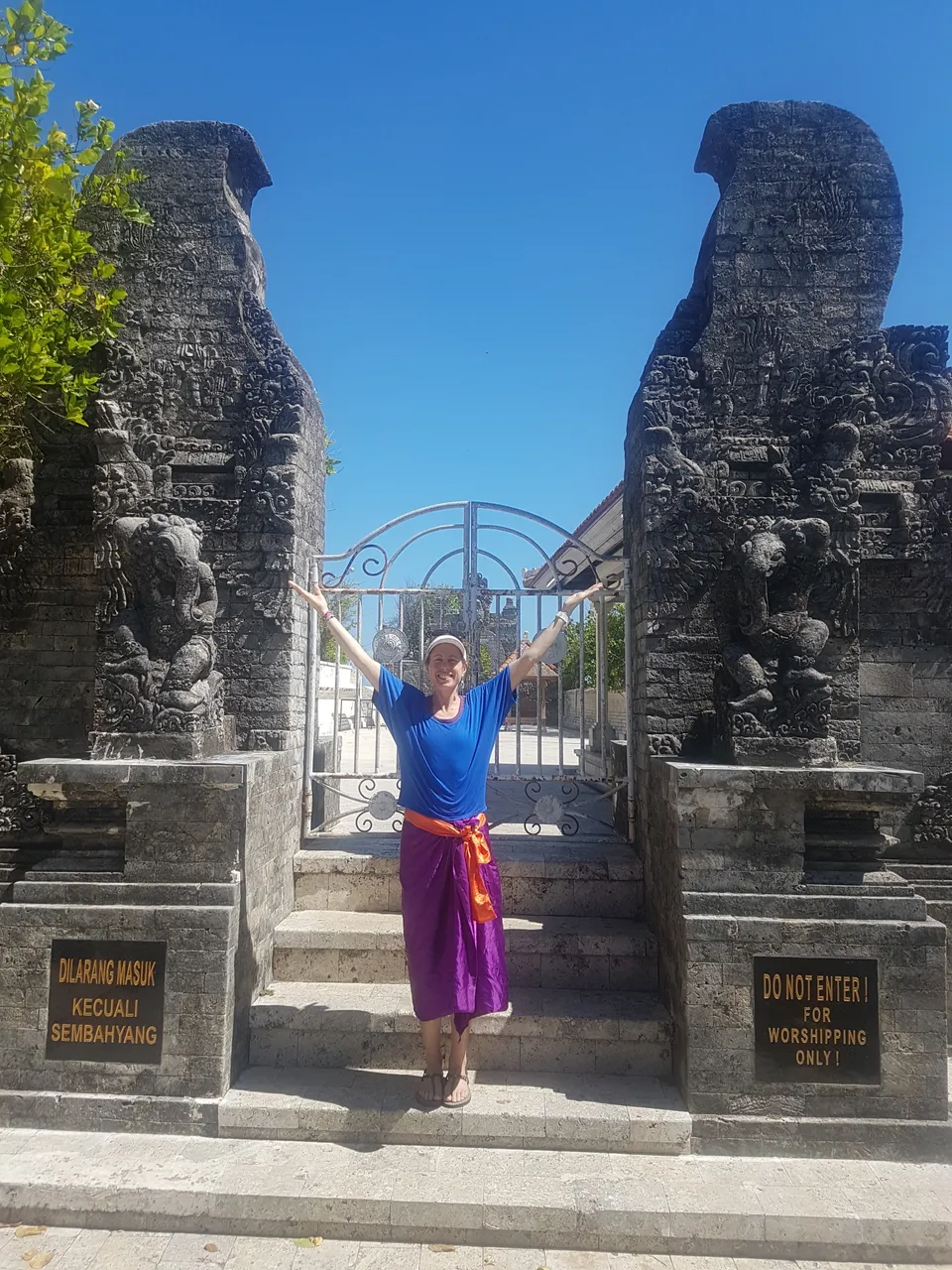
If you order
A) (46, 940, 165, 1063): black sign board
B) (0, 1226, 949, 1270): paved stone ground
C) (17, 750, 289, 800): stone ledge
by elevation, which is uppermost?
(17, 750, 289, 800): stone ledge

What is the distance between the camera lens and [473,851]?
338cm

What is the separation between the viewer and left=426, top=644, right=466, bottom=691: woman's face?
3479 millimetres

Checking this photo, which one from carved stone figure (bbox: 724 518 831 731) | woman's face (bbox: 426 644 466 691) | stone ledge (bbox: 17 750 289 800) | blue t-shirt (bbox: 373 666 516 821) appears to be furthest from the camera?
carved stone figure (bbox: 724 518 831 731)

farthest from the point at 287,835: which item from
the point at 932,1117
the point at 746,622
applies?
the point at 932,1117

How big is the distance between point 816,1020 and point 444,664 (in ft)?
7.11

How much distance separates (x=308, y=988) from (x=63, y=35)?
4.87m

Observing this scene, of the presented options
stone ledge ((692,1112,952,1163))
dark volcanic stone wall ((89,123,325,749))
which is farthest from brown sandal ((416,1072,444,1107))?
dark volcanic stone wall ((89,123,325,749))

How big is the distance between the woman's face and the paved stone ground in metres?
2.08

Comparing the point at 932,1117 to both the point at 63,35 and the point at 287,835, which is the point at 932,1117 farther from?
the point at 63,35

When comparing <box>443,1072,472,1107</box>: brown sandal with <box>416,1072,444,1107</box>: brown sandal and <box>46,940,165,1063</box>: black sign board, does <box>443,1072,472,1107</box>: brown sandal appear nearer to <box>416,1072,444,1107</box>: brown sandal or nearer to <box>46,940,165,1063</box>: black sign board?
<box>416,1072,444,1107</box>: brown sandal

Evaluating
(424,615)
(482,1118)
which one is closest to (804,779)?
(482,1118)

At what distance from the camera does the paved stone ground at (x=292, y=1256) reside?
280cm

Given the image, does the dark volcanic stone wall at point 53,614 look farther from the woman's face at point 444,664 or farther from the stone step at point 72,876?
the woman's face at point 444,664

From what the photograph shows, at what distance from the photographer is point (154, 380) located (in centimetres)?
460
